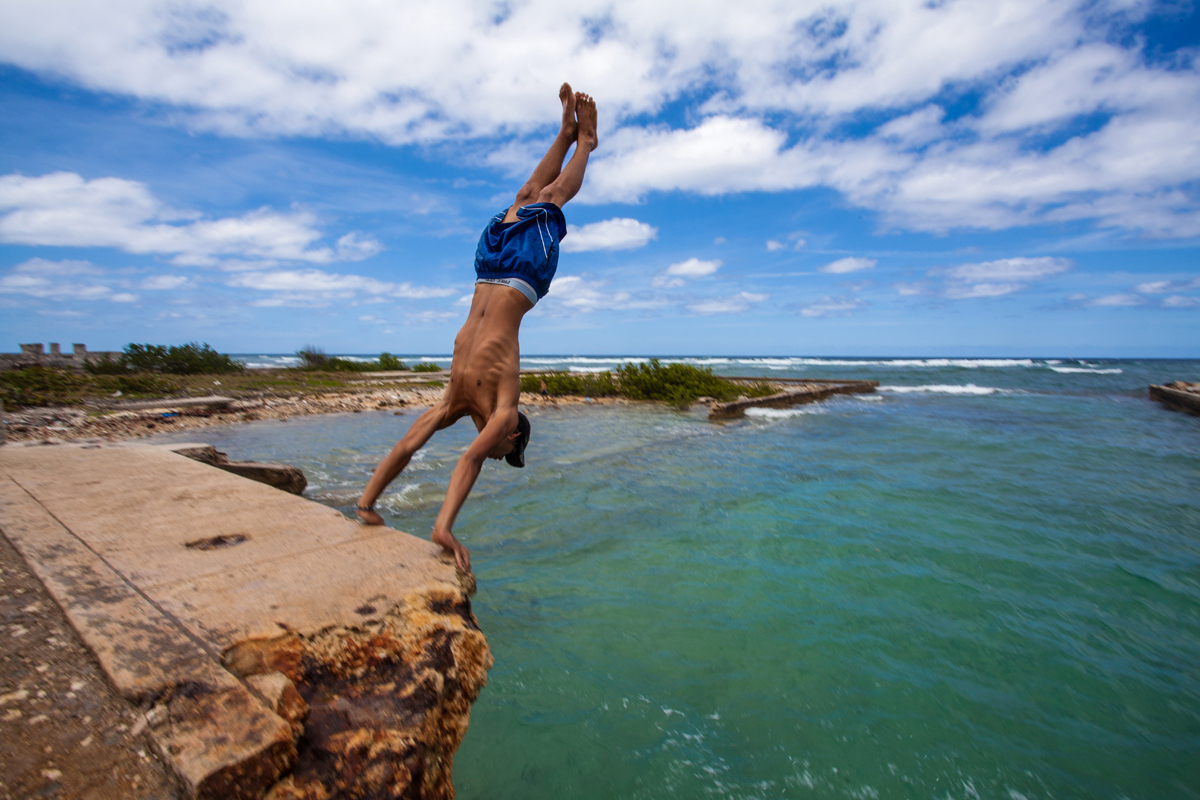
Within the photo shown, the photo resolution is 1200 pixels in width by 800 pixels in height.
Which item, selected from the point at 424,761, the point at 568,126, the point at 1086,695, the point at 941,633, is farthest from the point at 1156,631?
the point at 568,126

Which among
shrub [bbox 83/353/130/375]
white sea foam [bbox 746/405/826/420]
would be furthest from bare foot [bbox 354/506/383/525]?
shrub [bbox 83/353/130/375]

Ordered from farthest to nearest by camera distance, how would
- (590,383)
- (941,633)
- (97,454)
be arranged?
(590,383)
(97,454)
(941,633)

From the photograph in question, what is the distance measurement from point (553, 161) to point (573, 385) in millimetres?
16082

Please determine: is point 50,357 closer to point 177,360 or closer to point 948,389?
point 177,360

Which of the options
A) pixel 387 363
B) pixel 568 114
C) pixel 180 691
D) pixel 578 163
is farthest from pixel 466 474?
pixel 387 363

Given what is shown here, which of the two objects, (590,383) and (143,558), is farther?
(590,383)

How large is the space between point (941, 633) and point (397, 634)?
3.43 m

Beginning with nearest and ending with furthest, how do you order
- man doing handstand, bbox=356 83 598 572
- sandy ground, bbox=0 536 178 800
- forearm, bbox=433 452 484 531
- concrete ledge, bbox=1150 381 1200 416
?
sandy ground, bbox=0 536 178 800 < forearm, bbox=433 452 484 531 < man doing handstand, bbox=356 83 598 572 < concrete ledge, bbox=1150 381 1200 416

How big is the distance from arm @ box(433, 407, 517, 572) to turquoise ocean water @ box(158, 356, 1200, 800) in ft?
2.98

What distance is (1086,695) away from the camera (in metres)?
3.04

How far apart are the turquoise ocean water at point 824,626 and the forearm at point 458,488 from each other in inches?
39.4

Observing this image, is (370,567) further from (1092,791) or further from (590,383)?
(590,383)

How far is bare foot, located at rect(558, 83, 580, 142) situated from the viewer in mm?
3270

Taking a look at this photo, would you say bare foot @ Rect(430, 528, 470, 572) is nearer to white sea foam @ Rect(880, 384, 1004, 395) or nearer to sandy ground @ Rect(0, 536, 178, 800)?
sandy ground @ Rect(0, 536, 178, 800)
